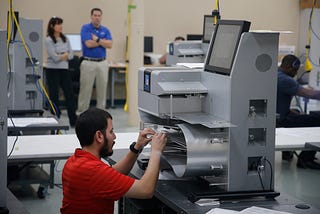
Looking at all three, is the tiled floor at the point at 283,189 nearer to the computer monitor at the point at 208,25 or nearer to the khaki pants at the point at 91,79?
the computer monitor at the point at 208,25

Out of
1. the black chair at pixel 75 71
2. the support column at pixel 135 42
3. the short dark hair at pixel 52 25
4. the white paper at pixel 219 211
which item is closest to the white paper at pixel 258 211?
the white paper at pixel 219 211

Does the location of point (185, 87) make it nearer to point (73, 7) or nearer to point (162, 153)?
point (162, 153)

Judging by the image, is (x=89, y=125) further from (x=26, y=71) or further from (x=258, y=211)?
(x=26, y=71)

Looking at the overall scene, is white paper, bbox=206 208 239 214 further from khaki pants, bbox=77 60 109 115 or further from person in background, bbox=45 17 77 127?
khaki pants, bbox=77 60 109 115

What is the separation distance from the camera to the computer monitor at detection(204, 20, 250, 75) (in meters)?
2.88

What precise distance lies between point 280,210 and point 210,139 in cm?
45

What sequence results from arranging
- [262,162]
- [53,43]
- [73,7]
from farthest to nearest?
[73,7]
[53,43]
[262,162]

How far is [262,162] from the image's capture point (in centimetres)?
296

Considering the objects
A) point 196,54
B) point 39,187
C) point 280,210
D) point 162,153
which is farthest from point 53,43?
point 280,210

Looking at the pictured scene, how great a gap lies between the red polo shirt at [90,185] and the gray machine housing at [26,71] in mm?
3468

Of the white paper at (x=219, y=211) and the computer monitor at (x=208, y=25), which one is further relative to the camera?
the computer monitor at (x=208, y=25)

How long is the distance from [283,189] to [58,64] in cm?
422

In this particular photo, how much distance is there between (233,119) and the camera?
113 inches

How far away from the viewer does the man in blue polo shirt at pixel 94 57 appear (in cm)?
902
